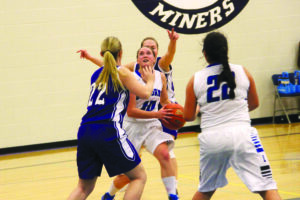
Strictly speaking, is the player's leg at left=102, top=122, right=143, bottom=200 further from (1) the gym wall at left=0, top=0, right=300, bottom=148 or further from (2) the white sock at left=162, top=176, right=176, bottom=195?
(1) the gym wall at left=0, top=0, right=300, bottom=148

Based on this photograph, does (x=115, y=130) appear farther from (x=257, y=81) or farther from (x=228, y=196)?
(x=257, y=81)

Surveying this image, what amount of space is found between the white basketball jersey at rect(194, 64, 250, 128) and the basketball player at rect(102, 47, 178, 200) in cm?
114

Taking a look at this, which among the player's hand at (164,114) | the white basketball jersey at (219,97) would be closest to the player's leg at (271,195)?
the white basketball jersey at (219,97)

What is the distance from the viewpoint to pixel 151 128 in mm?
4746

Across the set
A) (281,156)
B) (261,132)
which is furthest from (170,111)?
(261,132)

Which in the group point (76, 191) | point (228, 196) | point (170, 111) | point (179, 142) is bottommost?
point (179, 142)

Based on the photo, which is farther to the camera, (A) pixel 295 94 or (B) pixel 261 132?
(A) pixel 295 94

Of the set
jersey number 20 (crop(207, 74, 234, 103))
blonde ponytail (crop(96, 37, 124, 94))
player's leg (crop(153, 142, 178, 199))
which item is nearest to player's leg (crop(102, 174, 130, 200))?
player's leg (crop(153, 142, 178, 199))

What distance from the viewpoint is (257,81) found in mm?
10039

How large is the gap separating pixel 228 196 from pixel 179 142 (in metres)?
3.89

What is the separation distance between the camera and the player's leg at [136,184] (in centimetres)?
370

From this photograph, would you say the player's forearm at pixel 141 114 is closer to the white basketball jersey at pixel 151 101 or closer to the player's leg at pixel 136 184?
the white basketball jersey at pixel 151 101

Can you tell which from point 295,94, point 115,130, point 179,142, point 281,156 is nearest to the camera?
point 115,130

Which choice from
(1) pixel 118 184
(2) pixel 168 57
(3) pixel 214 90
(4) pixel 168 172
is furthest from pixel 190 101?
(2) pixel 168 57
